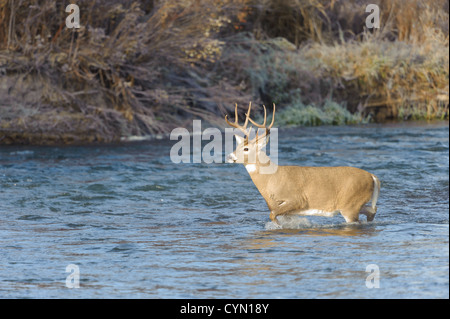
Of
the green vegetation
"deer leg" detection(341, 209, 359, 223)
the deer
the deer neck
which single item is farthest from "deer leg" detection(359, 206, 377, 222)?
the green vegetation

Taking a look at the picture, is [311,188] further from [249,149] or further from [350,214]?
[249,149]

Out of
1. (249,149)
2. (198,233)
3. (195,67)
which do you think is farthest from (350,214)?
(195,67)

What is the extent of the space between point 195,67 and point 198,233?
1066 centimetres

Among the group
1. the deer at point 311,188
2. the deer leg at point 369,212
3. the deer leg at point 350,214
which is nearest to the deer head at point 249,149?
the deer at point 311,188

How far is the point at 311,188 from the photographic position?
9602mm

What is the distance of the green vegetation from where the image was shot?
701 inches

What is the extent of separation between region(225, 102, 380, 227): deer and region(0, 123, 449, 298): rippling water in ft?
0.69

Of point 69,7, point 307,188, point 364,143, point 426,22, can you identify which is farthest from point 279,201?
point 426,22

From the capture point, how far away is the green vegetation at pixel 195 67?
17.8 meters

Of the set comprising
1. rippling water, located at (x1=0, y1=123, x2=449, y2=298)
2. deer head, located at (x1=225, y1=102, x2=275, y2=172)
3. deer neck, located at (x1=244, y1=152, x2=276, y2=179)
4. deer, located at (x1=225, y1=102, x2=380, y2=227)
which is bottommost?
→ rippling water, located at (x1=0, y1=123, x2=449, y2=298)

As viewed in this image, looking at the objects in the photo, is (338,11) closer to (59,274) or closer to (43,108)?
(43,108)

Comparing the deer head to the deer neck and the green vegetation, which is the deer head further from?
the green vegetation

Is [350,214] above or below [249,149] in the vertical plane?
below
